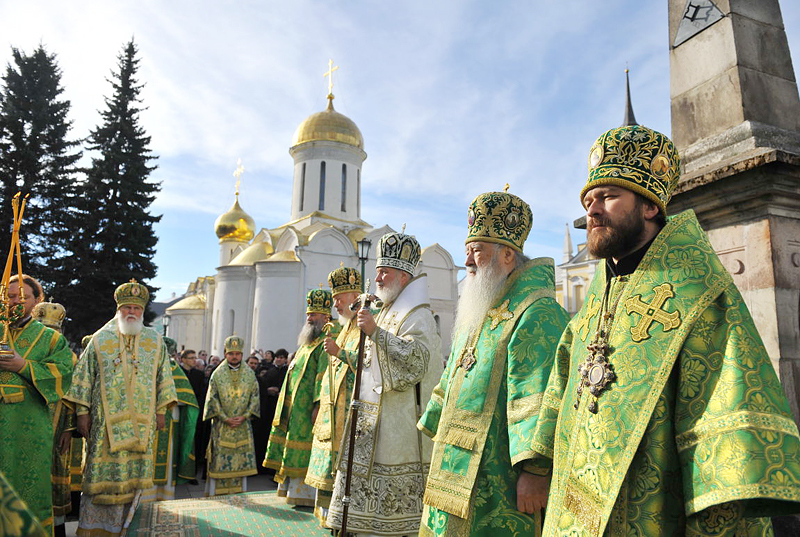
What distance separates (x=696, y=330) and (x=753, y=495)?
498mm

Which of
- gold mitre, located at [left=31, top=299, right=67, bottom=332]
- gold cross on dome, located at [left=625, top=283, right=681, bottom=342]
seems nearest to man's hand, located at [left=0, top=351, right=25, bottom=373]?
gold mitre, located at [left=31, top=299, right=67, bottom=332]

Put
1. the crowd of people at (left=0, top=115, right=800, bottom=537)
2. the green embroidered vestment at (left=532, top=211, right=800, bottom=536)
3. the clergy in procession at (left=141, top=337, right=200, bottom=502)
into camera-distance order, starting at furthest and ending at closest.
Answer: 1. the clergy in procession at (left=141, top=337, right=200, bottom=502)
2. the crowd of people at (left=0, top=115, right=800, bottom=537)
3. the green embroidered vestment at (left=532, top=211, right=800, bottom=536)

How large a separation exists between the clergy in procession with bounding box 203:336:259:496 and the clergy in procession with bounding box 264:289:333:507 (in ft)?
2.02

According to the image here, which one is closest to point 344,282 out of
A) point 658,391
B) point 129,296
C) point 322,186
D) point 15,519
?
point 129,296

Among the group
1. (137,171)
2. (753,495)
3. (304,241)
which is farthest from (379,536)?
(137,171)

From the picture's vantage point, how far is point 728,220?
3.83 m

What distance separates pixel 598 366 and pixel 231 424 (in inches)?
253

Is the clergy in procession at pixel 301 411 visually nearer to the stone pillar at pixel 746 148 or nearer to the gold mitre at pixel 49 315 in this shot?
the gold mitre at pixel 49 315

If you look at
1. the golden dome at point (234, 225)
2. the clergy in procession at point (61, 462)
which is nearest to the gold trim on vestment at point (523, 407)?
the clergy in procession at point (61, 462)

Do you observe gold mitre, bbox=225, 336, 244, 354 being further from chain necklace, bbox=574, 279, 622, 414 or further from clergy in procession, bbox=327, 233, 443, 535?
chain necklace, bbox=574, 279, 622, 414

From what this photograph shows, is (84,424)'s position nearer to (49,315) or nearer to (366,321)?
(49,315)

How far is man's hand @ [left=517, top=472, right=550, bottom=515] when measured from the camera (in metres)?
2.43

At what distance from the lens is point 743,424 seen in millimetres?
1538

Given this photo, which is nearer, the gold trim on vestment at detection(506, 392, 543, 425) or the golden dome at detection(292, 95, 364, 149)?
the gold trim on vestment at detection(506, 392, 543, 425)
